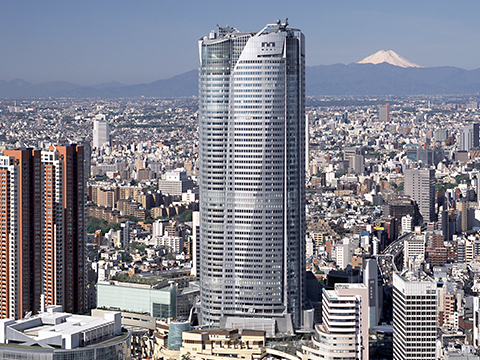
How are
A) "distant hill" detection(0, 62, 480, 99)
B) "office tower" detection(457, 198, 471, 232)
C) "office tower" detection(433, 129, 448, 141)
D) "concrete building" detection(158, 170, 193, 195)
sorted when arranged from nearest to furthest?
"office tower" detection(457, 198, 471, 232) < "concrete building" detection(158, 170, 193, 195) < "office tower" detection(433, 129, 448, 141) < "distant hill" detection(0, 62, 480, 99)

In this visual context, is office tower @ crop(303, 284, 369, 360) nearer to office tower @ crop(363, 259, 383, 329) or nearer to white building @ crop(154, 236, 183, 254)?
office tower @ crop(363, 259, 383, 329)

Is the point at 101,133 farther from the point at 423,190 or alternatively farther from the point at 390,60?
the point at 390,60

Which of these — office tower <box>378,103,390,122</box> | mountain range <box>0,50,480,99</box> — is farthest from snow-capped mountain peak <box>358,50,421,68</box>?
office tower <box>378,103,390,122</box>

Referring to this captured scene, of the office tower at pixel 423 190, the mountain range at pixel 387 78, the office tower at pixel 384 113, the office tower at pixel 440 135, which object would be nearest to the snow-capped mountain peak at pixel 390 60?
the mountain range at pixel 387 78

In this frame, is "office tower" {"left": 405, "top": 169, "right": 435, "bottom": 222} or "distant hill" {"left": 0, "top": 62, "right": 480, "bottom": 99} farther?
"distant hill" {"left": 0, "top": 62, "right": 480, "bottom": 99}

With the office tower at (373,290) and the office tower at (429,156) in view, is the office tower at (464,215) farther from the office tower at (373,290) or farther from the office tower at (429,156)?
the office tower at (429,156)

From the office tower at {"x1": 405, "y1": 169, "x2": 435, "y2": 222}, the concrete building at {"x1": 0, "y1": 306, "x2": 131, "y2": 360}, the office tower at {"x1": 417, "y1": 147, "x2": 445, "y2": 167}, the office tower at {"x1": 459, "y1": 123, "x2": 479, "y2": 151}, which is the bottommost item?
the concrete building at {"x1": 0, "y1": 306, "x2": 131, "y2": 360}
